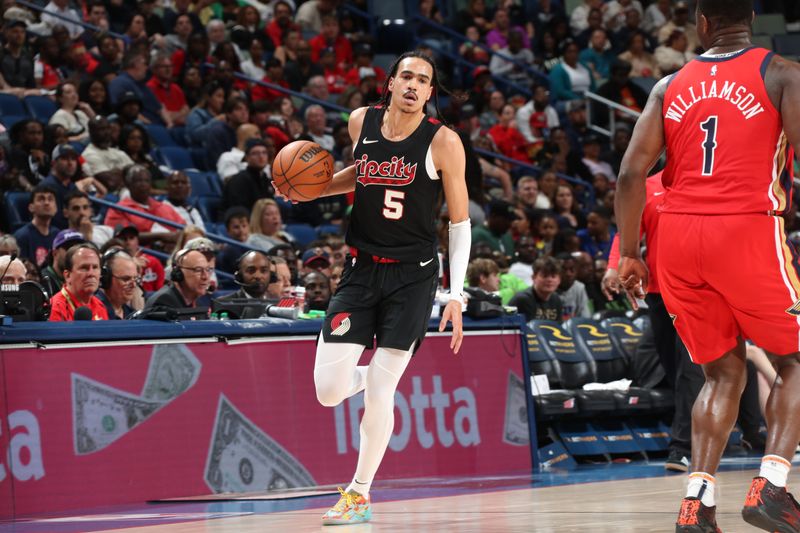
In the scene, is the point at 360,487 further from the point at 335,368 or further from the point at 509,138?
the point at 509,138

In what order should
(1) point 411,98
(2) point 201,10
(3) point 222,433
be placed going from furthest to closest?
1. (2) point 201,10
2. (3) point 222,433
3. (1) point 411,98

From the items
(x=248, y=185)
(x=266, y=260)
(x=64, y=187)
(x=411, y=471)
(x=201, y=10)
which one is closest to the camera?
(x=411, y=471)

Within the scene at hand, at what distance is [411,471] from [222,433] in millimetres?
1469

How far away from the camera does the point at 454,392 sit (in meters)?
8.55

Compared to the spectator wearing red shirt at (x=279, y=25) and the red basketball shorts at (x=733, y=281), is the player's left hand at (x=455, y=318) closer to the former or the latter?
the red basketball shorts at (x=733, y=281)

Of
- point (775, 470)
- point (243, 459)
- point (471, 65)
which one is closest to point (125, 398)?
point (243, 459)

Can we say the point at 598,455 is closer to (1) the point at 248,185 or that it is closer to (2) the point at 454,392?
(2) the point at 454,392

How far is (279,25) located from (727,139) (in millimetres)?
13086

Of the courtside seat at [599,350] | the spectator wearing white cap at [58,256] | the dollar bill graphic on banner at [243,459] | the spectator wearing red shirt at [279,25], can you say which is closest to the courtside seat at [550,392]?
the courtside seat at [599,350]

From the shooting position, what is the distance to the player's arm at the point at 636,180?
16.5 feet

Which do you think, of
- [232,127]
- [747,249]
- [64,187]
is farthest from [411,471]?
[232,127]

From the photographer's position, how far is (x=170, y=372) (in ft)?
24.1

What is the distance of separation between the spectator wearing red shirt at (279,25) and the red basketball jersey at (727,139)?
12787mm

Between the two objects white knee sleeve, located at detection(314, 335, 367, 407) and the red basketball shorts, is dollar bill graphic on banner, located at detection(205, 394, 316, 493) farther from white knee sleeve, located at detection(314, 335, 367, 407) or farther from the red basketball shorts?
the red basketball shorts
